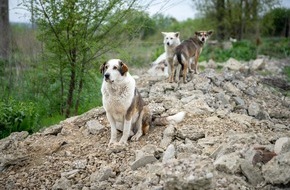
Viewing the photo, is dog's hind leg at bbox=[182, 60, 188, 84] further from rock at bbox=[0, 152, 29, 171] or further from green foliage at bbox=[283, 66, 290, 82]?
green foliage at bbox=[283, 66, 290, 82]

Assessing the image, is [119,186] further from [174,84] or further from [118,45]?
[174,84]

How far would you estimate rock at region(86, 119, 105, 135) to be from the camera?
7.11 meters

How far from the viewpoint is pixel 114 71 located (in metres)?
6.28

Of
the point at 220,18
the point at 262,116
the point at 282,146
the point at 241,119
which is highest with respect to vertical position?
the point at 220,18

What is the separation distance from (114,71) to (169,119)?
1358 millimetres

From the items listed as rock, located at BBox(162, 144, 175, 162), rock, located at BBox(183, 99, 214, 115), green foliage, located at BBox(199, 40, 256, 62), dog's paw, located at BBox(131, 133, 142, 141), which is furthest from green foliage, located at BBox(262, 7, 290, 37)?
rock, located at BBox(162, 144, 175, 162)

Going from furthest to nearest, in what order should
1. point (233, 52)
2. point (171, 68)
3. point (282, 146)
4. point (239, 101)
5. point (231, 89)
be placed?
point (233, 52)
point (171, 68)
point (231, 89)
point (239, 101)
point (282, 146)

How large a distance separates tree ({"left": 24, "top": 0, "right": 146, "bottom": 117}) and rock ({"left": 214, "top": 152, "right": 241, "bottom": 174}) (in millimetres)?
4418

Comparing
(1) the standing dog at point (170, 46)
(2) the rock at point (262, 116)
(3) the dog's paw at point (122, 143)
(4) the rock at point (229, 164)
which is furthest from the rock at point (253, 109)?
(4) the rock at point (229, 164)

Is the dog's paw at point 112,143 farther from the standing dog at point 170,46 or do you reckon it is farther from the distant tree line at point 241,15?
the distant tree line at point 241,15

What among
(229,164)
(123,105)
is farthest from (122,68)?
(229,164)

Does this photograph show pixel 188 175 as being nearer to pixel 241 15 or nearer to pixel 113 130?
pixel 113 130

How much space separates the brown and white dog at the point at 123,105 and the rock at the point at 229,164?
218 centimetres

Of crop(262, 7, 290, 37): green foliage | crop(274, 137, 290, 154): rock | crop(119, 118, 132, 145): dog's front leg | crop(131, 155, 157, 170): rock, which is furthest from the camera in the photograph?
crop(262, 7, 290, 37): green foliage
